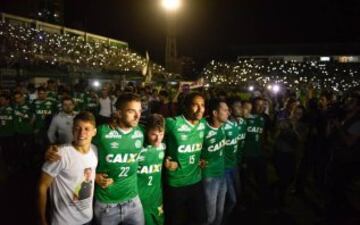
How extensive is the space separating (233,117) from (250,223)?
1.83 metres

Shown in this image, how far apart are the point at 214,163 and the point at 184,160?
655mm

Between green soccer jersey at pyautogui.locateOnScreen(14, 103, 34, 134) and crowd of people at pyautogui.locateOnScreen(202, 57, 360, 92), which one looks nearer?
green soccer jersey at pyautogui.locateOnScreen(14, 103, 34, 134)

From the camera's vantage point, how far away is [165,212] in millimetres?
5055

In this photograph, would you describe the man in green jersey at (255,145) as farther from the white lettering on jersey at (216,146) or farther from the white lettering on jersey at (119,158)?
the white lettering on jersey at (119,158)

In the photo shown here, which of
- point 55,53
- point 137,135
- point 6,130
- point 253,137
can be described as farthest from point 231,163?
point 55,53

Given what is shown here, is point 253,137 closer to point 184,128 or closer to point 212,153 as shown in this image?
point 212,153

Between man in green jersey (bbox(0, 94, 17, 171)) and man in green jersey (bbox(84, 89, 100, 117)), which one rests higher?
man in green jersey (bbox(84, 89, 100, 117))

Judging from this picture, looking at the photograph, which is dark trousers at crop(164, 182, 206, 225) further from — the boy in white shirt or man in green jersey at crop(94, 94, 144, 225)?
the boy in white shirt

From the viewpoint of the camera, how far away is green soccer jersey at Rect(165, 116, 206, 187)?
16.2 ft

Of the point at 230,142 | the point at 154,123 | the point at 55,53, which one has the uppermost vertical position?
the point at 55,53

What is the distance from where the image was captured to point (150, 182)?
459 centimetres

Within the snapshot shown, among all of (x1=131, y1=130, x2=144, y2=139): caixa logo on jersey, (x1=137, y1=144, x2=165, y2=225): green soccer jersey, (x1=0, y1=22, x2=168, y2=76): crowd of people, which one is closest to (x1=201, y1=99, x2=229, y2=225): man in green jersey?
(x1=137, y1=144, x2=165, y2=225): green soccer jersey

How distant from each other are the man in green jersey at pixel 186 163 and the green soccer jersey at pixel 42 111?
620 centimetres

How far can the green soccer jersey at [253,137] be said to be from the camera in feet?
23.9
